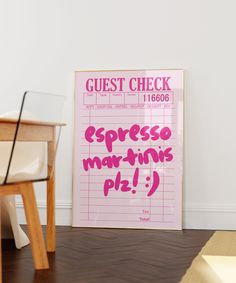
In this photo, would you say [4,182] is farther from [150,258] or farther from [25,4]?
[25,4]

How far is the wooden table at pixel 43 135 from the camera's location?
2.03 m

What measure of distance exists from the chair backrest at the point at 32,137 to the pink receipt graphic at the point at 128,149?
0.82 meters

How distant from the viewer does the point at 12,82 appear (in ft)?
11.6

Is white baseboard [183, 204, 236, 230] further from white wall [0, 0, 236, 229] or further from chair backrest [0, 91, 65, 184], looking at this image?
chair backrest [0, 91, 65, 184]

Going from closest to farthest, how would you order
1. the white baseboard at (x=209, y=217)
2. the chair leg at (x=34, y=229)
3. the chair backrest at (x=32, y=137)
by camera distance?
the chair backrest at (x=32, y=137)
the chair leg at (x=34, y=229)
the white baseboard at (x=209, y=217)

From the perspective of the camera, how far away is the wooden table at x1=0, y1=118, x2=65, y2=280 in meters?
2.03

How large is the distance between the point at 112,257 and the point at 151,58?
1459mm

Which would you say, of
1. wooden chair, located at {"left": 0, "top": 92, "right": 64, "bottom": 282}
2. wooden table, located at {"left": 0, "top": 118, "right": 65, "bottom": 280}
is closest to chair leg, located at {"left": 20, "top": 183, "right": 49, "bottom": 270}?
wooden chair, located at {"left": 0, "top": 92, "right": 64, "bottom": 282}

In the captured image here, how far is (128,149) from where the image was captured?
3346mm

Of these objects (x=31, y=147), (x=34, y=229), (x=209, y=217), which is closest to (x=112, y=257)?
(x=34, y=229)

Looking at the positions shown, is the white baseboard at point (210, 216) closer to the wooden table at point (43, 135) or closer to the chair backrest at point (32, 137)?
the wooden table at point (43, 135)

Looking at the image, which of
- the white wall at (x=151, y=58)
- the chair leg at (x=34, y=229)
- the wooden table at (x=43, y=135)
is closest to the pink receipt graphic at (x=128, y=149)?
the white wall at (x=151, y=58)

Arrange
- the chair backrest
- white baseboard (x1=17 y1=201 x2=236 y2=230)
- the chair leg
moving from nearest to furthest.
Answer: the chair backrest < the chair leg < white baseboard (x1=17 y1=201 x2=236 y2=230)

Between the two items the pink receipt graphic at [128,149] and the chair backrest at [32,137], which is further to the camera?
the pink receipt graphic at [128,149]
